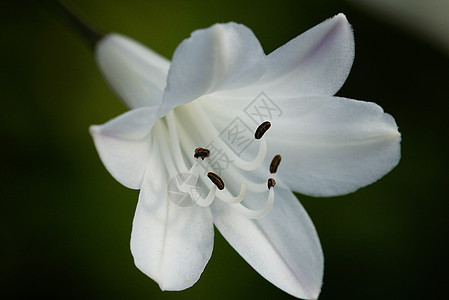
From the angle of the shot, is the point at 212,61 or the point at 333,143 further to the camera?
the point at 333,143

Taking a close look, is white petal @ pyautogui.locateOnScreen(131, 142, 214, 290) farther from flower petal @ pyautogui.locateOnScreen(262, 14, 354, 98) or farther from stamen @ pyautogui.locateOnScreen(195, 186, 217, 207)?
flower petal @ pyautogui.locateOnScreen(262, 14, 354, 98)

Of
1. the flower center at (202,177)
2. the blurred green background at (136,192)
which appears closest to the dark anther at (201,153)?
the flower center at (202,177)

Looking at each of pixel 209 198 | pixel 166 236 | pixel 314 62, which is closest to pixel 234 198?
pixel 209 198

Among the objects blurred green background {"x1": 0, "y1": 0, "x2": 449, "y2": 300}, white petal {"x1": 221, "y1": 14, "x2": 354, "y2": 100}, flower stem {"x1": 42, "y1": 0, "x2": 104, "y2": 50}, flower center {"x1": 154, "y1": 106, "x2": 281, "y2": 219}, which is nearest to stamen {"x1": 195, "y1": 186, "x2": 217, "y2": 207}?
flower center {"x1": 154, "y1": 106, "x2": 281, "y2": 219}

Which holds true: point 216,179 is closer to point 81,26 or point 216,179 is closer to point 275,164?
point 275,164

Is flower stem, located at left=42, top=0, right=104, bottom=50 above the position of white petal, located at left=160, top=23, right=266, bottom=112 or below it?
above

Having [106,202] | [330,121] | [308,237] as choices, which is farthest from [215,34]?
[106,202]

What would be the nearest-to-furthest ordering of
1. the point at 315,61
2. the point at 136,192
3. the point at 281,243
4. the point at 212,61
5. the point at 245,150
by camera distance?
the point at 212,61 < the point at 315,61 < the point at 281,243 < the point at 245,150 < the point at 136,192
